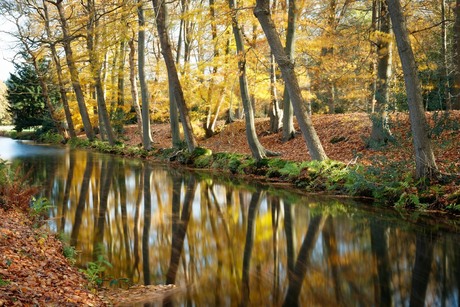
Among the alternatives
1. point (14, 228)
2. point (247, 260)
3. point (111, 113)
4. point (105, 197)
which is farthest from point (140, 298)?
point (111, 113)

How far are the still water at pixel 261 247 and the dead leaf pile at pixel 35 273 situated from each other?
544mm

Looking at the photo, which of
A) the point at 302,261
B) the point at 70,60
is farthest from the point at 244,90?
the point at 70,60

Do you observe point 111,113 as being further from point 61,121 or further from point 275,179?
point 275,179

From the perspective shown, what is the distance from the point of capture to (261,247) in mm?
7043

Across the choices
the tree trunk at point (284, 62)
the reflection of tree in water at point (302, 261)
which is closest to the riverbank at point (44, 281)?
the reflection of tree in water at point (302, 261)

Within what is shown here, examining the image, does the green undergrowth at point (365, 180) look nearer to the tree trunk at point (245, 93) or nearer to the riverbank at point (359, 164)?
the riverbank at point (359, 164)

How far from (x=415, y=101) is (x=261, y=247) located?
473cm

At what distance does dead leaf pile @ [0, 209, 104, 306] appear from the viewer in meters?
3.82

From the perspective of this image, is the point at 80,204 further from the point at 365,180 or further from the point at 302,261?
the point at 365,180

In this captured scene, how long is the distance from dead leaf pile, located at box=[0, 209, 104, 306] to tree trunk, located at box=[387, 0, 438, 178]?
7.10 metres

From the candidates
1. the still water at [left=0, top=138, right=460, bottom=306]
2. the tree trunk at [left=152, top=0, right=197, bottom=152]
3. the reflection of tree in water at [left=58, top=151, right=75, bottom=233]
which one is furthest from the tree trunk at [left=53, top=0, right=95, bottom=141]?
the still water at [left=0, top=138, right=460, bottom=306]

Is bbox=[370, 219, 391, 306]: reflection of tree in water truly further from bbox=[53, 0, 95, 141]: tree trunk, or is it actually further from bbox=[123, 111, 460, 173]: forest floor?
bbox=[53, 0, 95, 141]: tree trunk

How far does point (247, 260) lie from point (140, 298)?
1970mm

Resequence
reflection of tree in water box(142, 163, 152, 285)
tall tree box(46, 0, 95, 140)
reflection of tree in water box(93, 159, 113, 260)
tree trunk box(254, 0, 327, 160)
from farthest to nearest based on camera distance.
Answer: tall tree box(46, 0, 95, 140), tree trunk box(254, 0, 327, 160), reflection of tree in water box(93, 159, 113, 260), reflection of tree in water box(142, 163, 152, 285)
